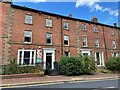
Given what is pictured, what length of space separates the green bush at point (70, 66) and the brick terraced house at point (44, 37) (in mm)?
3214

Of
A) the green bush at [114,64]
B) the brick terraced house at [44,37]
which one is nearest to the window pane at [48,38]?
the brick terraced house at [44,37]

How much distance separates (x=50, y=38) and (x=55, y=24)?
2.58m

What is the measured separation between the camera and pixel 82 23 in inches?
1113

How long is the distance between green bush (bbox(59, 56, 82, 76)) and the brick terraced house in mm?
3214

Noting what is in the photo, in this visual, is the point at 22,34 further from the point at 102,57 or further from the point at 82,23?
the point at 102,57

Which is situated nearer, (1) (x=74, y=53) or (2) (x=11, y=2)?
(2) (x=11, y=2)

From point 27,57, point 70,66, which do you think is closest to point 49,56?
point 27,57

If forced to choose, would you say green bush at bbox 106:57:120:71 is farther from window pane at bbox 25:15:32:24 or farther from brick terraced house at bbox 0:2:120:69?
window pane at bbox 25:15:32:24

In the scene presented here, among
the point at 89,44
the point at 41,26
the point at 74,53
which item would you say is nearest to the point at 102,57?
the point at 89,44

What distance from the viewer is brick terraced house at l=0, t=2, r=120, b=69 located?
65.8ft

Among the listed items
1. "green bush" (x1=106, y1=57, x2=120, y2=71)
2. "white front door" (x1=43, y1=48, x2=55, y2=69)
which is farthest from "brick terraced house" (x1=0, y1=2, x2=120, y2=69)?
"green bush" (x1=106, y1=57, x2=120, y2=71)

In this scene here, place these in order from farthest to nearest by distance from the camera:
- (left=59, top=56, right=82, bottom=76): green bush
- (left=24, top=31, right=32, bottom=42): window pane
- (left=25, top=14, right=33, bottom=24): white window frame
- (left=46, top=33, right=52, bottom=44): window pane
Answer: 1. (left=46, top=33, right=52, bottom=44): window pane
2. (left=25, top=14, right=33, bottom=24): white window frame
3. (left=24, top=31, right=32, bottom=42): window pane
4. (left=59, top=56, right=82, bottom=76): green bush

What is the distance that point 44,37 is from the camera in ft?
75.7

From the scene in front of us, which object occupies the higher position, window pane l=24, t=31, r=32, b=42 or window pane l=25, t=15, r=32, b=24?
window pane l=25, t=15, r=32, b=24
